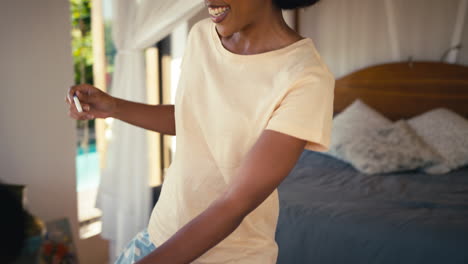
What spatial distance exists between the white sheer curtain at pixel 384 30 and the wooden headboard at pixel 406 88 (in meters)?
0.10

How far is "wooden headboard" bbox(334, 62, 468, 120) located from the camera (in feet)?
9.96

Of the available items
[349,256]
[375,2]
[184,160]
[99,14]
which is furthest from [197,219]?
[375,2]

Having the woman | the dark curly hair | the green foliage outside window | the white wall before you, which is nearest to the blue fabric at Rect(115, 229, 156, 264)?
the woman

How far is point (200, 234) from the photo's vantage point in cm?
62

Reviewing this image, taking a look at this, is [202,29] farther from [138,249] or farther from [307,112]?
[138,249]

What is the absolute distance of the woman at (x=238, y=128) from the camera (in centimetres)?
65

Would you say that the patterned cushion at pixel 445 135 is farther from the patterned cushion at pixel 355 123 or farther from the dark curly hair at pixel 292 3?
the dark curly hair at pixel 292 3

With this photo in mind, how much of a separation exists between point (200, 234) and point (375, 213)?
1444 millimetres

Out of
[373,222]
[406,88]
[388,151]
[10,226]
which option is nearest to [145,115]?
[10,226]

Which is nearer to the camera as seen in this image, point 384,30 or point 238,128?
point 238,128

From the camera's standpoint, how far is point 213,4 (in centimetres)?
77

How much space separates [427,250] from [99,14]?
2.05 meters

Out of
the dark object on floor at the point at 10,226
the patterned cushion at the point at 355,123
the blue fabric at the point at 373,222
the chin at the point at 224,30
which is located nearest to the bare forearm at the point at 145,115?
the chin at the point at 224,30

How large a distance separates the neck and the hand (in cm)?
30
